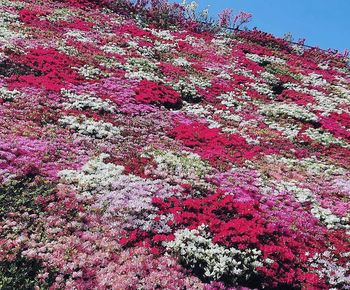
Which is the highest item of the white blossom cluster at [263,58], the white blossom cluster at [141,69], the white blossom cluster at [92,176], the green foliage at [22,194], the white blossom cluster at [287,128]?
the white blossom cluster at [263,58]

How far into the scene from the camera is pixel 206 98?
28.8 metres

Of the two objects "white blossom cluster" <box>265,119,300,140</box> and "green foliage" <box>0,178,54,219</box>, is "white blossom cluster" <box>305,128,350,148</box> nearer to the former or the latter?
"white blossom cluster" <box>265,119,300,140</box>

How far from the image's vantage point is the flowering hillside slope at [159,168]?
11594mm

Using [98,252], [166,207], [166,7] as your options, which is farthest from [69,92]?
[166,7]

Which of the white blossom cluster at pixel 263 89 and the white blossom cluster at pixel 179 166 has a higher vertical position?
the white blossom cluster at pixel 263 89

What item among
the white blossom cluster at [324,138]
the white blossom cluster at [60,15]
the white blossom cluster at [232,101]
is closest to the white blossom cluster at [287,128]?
the white blossom cluster at [324,138]

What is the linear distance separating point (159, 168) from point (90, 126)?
183 inches

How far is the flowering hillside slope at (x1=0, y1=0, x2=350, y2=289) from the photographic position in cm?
1159

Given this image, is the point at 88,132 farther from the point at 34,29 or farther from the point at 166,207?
the point at 34,29

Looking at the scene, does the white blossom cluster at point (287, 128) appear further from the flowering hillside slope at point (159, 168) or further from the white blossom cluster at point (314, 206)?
the white blossom cluster at point (314, 206)

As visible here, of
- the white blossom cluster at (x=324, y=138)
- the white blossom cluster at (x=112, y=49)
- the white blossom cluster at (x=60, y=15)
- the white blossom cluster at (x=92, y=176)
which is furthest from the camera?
the white blossom cluster at (x=60, y=15)

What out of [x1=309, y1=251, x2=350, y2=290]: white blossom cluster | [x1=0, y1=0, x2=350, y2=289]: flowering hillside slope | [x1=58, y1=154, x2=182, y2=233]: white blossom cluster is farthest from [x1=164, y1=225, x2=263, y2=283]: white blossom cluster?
[x1=309, y1=251, x2=350, y2=290]: white blossom cluster

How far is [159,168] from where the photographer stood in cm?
Answer: 1689

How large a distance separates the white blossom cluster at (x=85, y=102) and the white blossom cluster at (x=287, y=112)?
34.9 feet
